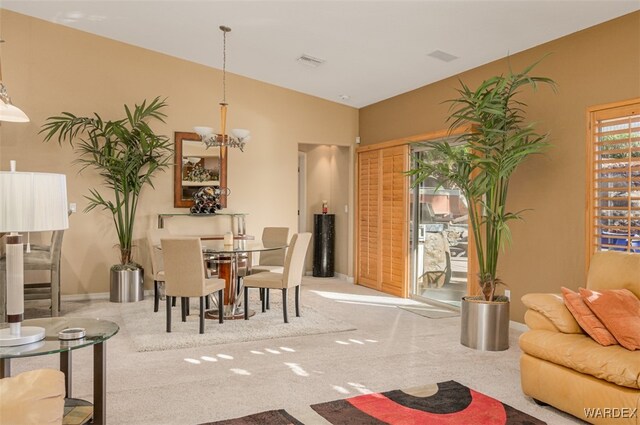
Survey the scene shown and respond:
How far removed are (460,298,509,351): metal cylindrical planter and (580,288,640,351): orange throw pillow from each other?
4.07 ft

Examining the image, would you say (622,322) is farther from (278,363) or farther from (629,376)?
(278,363)

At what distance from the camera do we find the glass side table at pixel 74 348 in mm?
2244

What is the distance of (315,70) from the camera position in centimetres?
657

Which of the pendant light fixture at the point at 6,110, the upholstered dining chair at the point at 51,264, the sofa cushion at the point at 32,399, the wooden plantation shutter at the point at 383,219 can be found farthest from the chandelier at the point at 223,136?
the sofa cushion at the point at 32,399

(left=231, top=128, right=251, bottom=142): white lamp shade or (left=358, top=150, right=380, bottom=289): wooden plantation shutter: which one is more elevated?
(left=231, top=128, right=251, bottom=142): white lamp shade

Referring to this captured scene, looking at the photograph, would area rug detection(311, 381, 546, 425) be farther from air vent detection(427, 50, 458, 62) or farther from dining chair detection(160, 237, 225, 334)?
air vent detection(427, 50, 458, 62)

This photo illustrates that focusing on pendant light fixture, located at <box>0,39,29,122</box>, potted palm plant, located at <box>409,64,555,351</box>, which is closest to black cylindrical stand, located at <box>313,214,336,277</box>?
potted palm plant, located at <box>409,64,555,351</box>

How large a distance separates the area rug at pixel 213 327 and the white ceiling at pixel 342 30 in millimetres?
2983

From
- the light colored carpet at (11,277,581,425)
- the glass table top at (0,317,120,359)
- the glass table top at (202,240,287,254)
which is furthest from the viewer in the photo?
the glass table top at (202,240,287,254)

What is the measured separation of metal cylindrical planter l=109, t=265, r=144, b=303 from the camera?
6.31 m

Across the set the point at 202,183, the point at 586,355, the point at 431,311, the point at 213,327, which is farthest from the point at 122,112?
the point at 586,355

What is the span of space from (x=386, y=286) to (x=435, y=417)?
4318mm

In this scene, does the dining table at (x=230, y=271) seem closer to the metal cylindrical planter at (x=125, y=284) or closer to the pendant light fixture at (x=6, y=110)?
the metal cylindrical planter at (x=125, y=284)

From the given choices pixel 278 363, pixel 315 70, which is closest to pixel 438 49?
pixel 315 70
